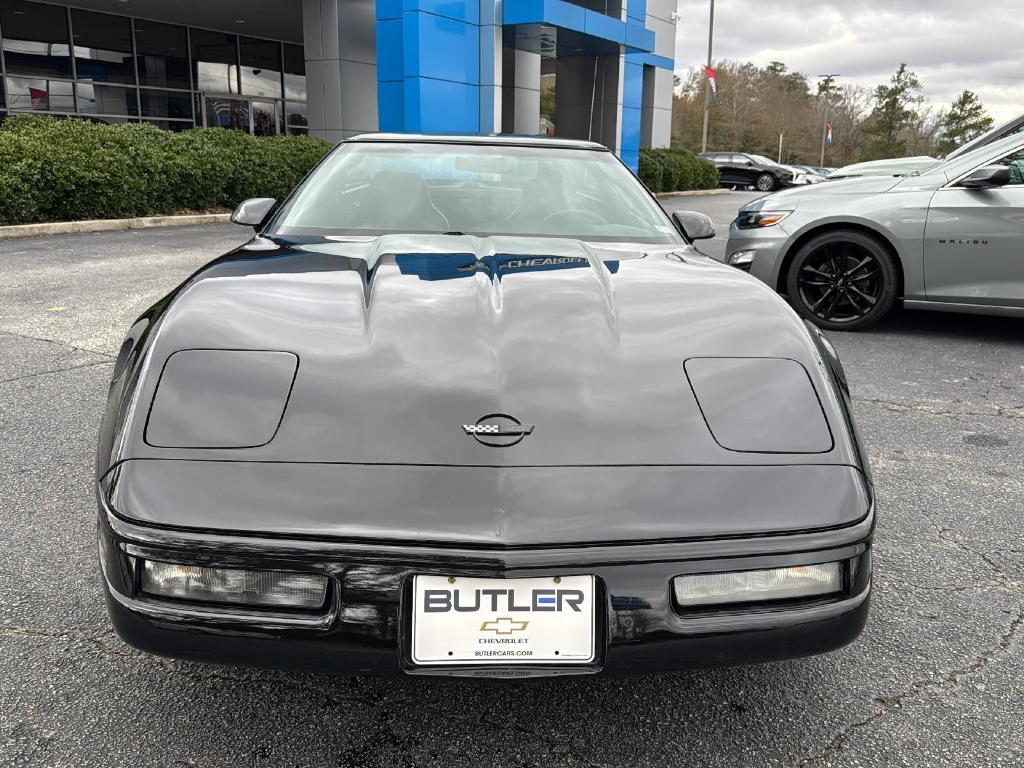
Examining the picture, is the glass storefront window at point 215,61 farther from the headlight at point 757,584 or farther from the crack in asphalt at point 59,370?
the headlight at point 757,584

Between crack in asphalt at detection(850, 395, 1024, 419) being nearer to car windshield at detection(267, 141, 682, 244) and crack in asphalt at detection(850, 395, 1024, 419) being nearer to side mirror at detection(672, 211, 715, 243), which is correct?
side mirror at detection(672, 211, 715, 243)

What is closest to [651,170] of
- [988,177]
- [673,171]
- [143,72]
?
[673,171]

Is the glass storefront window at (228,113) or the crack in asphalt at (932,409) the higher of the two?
the glass storefront window at (228,113)

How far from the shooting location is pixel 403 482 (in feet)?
5.15

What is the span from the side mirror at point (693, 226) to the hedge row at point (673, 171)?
18845mm

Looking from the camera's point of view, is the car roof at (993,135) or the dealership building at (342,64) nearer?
the car roof at (993,135)

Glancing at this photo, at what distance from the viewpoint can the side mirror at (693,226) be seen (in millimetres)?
3312

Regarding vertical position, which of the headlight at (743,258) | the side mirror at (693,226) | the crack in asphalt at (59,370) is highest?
the side mirror at (693,226)

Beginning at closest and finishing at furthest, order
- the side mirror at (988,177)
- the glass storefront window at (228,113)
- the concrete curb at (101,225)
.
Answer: the side mirror at (988,177) → the concrete curb at (101,225) → the glass storefront window at (228,113)

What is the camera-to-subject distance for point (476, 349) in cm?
184

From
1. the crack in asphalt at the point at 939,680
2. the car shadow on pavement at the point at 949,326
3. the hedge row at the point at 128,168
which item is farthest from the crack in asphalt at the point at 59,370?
the hedge row at the point at 128,168

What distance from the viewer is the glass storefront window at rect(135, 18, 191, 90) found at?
2139 cm

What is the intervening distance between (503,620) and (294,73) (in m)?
26.1

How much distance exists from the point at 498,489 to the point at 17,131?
11.9 meters
